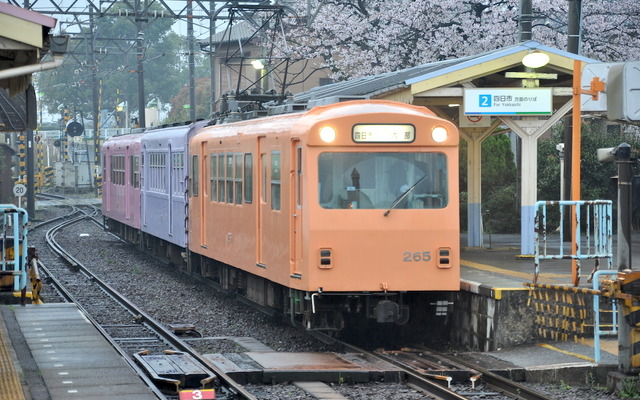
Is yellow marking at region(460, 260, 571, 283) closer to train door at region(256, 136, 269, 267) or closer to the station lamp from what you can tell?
the station lamp

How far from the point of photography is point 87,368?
10047 millimetres

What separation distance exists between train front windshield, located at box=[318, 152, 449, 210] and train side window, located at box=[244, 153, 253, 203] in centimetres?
240

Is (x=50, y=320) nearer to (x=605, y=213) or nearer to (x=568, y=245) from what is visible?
(x=605, y=213)

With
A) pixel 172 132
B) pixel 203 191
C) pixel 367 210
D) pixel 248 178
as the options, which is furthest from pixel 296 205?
pixel 172 132

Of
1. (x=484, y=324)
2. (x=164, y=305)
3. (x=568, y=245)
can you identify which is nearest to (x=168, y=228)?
(x=164, y=305)

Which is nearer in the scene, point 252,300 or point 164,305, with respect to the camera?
point 252,300

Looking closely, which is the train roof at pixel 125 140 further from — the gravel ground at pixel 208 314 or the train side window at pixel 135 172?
the gravel ground at pixel 208 314

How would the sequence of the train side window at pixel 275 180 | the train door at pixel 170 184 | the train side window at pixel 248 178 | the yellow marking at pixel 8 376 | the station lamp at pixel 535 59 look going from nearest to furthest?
the yellow marking at pixel 8 376
the train side window at pixel 275 180
the train side window at pixel 248 178
the station lamp at pixel 535 59
the train door at pixel 170 184

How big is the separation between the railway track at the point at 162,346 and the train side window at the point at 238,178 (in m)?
1.88

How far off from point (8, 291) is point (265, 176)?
4.10m

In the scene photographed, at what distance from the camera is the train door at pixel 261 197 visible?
13.3 m

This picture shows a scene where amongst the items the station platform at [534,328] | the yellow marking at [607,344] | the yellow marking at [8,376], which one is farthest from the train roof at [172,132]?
the yellow marking at [607,344]

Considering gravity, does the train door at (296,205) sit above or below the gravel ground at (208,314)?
above

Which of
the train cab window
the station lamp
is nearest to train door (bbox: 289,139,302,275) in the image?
the station lamp
